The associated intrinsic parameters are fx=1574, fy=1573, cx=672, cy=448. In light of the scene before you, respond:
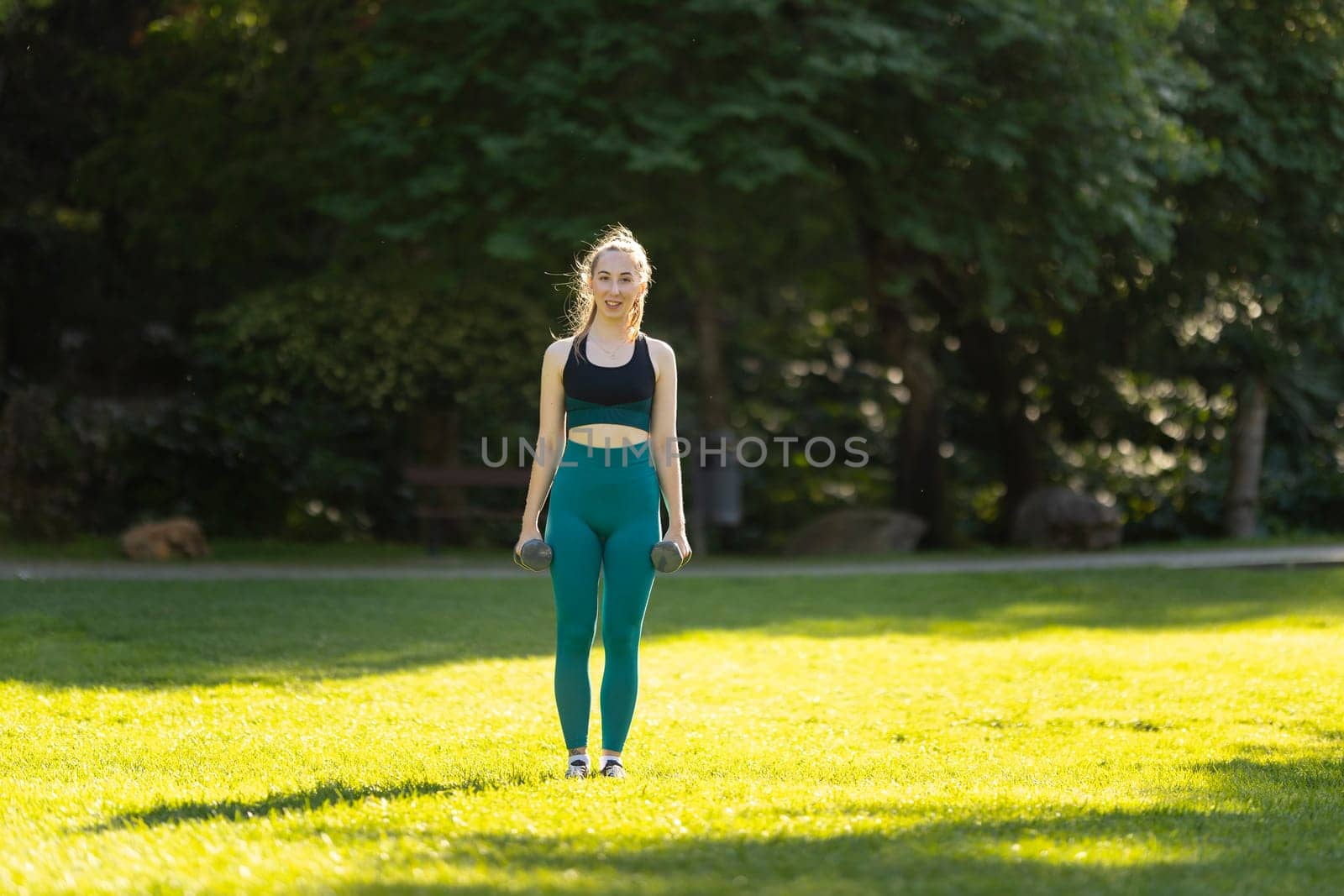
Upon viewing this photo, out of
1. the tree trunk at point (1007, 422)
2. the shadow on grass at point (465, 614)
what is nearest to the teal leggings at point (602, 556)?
the shadow on grass at point (465, 614)

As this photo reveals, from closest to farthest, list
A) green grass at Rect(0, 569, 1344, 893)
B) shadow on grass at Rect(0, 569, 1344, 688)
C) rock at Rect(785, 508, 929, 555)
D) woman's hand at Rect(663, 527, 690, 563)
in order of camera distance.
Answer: green grass at Rect(0, 569, 1344, 893) → woman's hand at Rect(663, 527, 690, 563) → shadow on grass at Rect(0, 569, 1344, 688) → rock at Rect(785, 508, 929, 555)

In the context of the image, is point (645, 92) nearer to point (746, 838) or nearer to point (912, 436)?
point (912, 436)

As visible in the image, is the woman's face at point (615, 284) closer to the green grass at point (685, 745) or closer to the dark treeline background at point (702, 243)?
the green grass at point (685, 745)

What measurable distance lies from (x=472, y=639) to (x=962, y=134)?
8.02 m

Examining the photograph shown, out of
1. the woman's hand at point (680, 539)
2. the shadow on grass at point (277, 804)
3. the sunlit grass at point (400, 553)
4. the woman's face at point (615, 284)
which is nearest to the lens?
the shadow on grass at point (277, 804)

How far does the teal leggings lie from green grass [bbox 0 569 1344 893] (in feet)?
1.19

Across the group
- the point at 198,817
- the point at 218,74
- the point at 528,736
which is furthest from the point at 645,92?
the point at 198,817

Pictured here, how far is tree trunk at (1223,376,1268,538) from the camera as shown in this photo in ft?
74.2

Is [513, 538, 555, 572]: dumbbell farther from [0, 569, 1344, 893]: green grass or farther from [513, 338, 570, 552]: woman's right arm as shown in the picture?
[0, 569, 1344, 893]: green grass

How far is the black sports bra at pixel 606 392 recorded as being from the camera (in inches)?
235

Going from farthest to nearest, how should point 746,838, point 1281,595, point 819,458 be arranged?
1. point 819,458
2. point 1281,595
3. point 746,838

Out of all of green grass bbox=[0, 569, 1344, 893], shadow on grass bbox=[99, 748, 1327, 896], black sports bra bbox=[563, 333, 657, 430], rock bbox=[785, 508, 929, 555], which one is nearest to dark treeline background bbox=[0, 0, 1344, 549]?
rock bbox=[785, 508, 929, 555]

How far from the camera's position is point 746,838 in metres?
4.76

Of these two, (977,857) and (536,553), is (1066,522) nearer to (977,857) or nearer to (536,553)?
(536,553)
